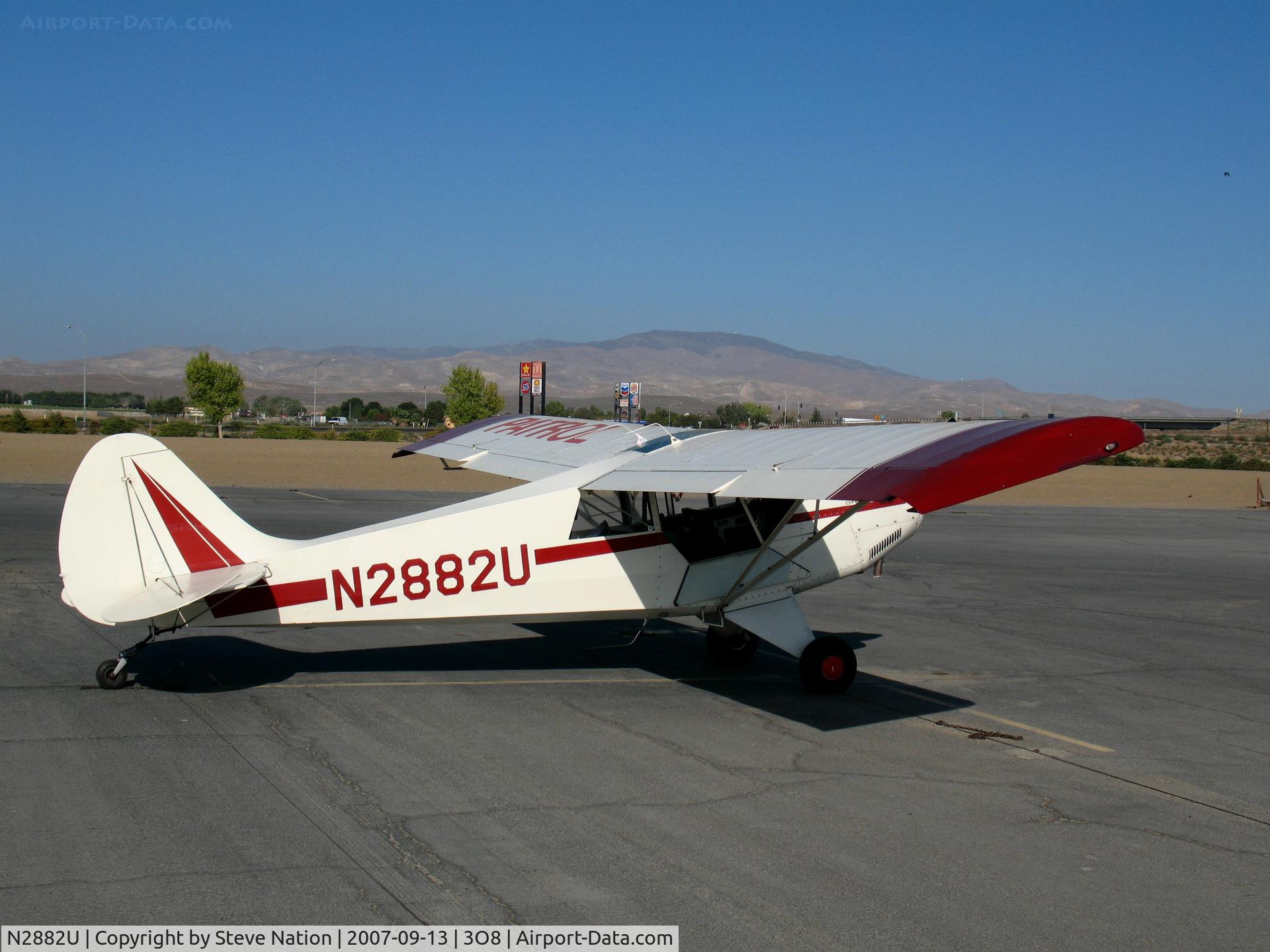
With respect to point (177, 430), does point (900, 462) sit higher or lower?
higher

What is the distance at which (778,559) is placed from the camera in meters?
9.75

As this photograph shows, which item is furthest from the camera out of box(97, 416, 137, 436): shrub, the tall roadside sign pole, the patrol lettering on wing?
the tall roadside sign pole

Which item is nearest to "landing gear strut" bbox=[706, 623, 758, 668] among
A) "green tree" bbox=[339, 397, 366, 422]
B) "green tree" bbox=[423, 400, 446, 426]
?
"green tree" bbox=[423, 400, 446, 426]

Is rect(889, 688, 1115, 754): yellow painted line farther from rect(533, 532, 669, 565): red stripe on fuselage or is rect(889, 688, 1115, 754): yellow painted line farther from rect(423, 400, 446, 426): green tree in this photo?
rect(423, 400, 446, 426): green tree

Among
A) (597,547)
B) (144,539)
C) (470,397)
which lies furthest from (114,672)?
(470,397)

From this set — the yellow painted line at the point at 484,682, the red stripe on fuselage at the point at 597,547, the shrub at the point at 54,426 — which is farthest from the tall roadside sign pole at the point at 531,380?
the red stripe on fuselage at the point at 597,547

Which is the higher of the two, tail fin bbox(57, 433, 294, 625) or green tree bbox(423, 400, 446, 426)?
green tree bbox(423, 400, 446, 426)

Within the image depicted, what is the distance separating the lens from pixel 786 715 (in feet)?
28.3

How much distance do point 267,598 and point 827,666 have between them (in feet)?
16.1

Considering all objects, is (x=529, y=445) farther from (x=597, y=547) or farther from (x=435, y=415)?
(x=435, y=415)

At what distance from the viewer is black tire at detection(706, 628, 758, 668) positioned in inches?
415

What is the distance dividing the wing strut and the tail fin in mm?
4008

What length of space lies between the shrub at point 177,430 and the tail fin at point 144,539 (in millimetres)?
64323

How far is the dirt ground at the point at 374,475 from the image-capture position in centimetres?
3544
